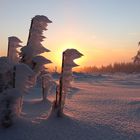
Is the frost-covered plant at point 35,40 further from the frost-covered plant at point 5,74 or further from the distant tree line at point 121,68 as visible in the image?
Result: the distant tree line at point 121,68

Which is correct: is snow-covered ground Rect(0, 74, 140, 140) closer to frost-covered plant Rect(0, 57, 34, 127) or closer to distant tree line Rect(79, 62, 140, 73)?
frost-covered plant Rect(0, 57, 34, 127)

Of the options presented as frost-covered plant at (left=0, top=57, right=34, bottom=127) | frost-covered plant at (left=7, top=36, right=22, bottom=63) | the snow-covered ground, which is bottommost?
the snow-covered ground

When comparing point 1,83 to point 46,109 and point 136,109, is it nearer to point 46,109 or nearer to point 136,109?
point 46,109

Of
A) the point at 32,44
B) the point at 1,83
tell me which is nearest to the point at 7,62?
the point at 1,83

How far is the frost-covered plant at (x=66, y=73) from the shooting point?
6945mm

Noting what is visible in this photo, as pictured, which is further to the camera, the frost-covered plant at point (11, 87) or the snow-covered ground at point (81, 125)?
the frost-covered plant at point (11, 87)

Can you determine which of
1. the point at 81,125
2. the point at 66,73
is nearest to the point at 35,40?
the point at 66,73

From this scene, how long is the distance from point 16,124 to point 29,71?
3.46 feet

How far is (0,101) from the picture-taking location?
6.43 metres

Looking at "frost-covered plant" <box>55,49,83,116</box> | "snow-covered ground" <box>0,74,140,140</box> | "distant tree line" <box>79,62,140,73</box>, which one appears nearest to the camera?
"snow-covered ground" <box>0,74,140,140</box>

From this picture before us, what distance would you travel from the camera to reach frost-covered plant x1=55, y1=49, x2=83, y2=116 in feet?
22.8

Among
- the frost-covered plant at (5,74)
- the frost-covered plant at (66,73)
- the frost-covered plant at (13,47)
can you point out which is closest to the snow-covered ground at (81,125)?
the frost-covered plant at (66,73)

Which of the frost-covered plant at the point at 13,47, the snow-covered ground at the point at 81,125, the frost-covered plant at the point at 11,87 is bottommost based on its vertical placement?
the snow-covered ground at the point at 81,125

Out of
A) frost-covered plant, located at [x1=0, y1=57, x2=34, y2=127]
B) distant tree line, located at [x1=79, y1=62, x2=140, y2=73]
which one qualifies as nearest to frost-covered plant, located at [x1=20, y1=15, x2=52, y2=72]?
frost-covered plant, located at [x1=0, y1=57, x2=34, y2=127]
